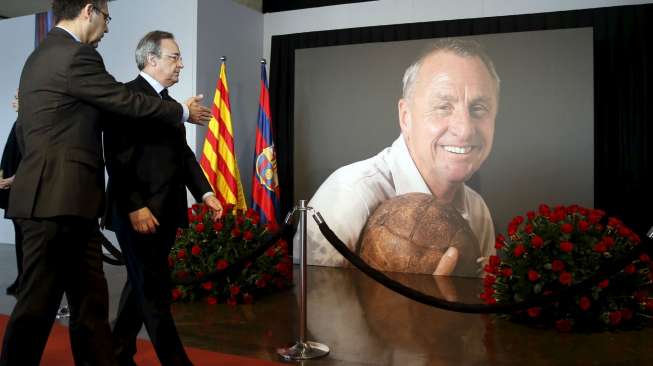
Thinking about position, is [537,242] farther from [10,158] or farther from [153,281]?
[10,158]

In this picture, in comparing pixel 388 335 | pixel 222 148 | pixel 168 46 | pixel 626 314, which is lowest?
pixel 388 335

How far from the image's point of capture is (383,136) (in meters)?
6.07

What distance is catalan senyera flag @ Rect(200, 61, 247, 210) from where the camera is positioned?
19.3 ft

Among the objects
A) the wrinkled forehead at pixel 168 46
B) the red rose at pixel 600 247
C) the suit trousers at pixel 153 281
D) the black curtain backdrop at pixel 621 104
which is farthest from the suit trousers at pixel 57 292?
the black curtain backdrop at pixel 621 104

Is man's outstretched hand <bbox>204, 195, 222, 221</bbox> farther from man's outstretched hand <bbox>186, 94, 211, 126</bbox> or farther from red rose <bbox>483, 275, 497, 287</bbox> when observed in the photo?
red rose <bbox>483, 275, 497, 287</bbox>

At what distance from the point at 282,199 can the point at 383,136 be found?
4.60ft

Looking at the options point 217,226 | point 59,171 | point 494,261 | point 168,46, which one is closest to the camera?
point 59,171

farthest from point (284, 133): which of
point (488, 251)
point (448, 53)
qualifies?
point (488, 251)

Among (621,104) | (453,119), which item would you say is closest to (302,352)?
(453,119)

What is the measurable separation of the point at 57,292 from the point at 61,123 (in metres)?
0.56

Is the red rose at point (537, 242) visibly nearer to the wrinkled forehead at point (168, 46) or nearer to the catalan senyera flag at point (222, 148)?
the wrinkled forehead at point (168, 46)

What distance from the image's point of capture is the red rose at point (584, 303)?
11.5ft

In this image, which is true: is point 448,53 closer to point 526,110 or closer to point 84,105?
point 526,110

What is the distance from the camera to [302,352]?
3.09m
